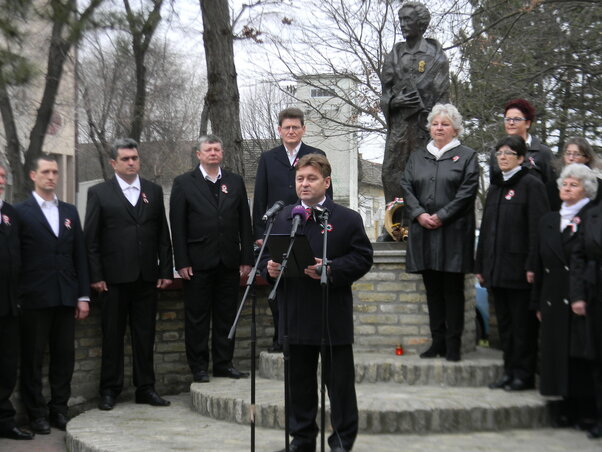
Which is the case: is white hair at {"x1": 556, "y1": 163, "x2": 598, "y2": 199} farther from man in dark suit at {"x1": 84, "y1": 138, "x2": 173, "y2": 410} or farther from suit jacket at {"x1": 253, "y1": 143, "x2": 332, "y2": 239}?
man in dark suit at {"x1": 84, "y1": 138, "x2": 173, "y2": 410}

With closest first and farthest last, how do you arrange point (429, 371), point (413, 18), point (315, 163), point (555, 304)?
point (315, 163) → point (555, 304) → point (429, 371) → point (413, 18)

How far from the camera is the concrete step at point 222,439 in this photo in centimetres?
620

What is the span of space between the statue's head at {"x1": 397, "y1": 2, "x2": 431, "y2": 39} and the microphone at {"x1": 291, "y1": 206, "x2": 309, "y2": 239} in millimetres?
3843

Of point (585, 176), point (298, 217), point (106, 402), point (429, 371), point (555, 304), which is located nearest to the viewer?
point (298, 217)

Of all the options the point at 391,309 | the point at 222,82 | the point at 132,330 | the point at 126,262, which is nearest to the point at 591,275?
the point at 391,309

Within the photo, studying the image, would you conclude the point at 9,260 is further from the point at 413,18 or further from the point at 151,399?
the point at 413,18

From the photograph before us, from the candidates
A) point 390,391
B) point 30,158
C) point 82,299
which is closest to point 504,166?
point 390,391

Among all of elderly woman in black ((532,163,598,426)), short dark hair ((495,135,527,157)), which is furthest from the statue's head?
elderly woman in black ((532,163,598,426))

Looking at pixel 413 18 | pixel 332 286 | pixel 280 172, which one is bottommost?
pixel 332 286

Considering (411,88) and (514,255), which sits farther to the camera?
(411,88)

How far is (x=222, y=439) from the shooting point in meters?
6.46

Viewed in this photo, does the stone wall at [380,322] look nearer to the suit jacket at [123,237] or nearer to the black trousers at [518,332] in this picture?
the suit jacket at [123,237]

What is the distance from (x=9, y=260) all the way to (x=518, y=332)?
408 centimetres

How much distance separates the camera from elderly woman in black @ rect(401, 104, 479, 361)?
7539mm
